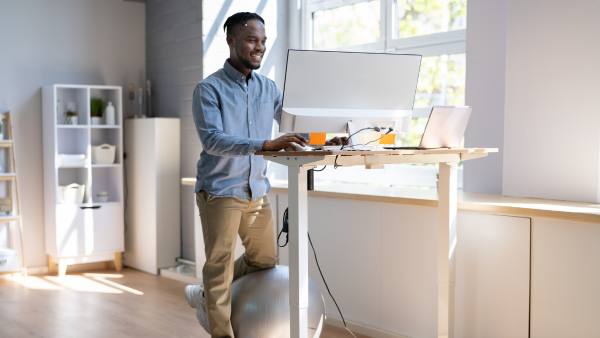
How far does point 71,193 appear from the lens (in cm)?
546

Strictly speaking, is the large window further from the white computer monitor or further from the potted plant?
the potted plant

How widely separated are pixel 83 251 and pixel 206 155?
276 centimetres

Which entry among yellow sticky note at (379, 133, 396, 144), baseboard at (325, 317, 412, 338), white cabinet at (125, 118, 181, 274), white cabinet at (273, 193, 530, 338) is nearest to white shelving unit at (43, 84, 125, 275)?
white cabinet at (125, 118, 181, 274)

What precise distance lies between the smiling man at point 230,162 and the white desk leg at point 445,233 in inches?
31.2

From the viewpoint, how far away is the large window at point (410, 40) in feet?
14.2

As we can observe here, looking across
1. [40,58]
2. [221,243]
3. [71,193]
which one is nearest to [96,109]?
[40,58]

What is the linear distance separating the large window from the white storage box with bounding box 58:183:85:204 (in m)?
1.85

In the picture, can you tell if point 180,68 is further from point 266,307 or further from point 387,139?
point 387,139

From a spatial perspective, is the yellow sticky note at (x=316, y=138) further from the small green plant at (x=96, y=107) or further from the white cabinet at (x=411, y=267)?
the small green plant at (x=96, y=107)

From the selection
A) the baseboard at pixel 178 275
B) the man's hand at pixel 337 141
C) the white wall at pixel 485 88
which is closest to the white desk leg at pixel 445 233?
the man's hand at pixel 337 141

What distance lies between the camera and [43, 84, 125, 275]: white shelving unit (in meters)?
5.42

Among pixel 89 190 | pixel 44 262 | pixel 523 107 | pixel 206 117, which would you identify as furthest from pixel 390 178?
Result: pixel 44 262

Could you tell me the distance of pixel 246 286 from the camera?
3254mm

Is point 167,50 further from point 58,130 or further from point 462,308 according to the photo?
point 462,308
